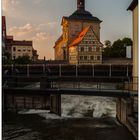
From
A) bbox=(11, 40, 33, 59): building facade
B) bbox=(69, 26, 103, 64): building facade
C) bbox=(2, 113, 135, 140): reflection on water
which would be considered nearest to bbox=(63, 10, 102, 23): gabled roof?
bbox=(69, 26, 103, 64): building facade

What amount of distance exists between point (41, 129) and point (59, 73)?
11840mm

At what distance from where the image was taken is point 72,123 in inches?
326

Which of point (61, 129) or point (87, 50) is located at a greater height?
point (87, 50)

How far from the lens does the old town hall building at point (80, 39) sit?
3061 centimetres

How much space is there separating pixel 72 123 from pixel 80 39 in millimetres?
23594

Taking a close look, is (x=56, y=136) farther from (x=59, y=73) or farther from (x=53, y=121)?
(x=59, y=73)

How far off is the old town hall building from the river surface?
19414 mm

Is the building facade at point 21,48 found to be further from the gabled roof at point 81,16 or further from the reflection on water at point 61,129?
the reflection on water at point 61,129

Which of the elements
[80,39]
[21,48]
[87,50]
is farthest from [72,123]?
[21,48]

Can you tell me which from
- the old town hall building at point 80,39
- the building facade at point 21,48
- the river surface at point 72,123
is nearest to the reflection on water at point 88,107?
the river surface at point 72,123

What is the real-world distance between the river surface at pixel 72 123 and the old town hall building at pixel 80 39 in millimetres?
19414

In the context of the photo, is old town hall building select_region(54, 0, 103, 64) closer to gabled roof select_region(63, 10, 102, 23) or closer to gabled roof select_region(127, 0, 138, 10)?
gabled roof select_region(63, 10, 102, 23)

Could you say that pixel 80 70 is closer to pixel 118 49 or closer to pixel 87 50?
pixel 87 50

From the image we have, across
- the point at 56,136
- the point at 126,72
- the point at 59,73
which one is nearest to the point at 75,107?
the point at 56,136
